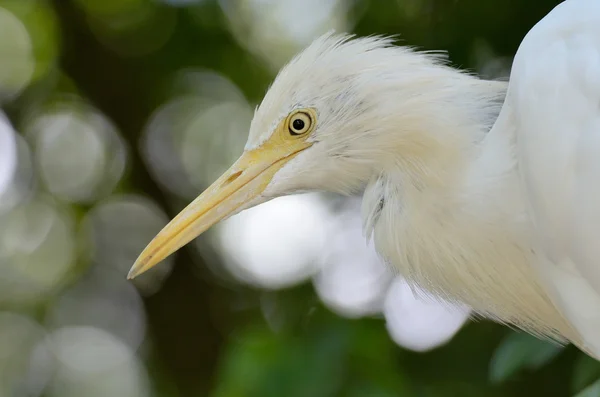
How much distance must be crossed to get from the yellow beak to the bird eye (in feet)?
0.19

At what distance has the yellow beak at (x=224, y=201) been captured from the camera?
2350mm

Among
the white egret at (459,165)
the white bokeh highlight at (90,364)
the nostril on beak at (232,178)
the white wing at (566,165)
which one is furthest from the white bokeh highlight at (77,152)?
the white wing at (566,165)

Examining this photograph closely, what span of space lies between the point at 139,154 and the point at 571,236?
3811 millimetres

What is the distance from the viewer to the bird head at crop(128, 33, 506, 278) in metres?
2.18

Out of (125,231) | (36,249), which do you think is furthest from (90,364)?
(125,231)

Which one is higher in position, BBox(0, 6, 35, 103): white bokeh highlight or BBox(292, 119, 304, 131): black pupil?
BBox(292, 119, 304, 131): black pupil

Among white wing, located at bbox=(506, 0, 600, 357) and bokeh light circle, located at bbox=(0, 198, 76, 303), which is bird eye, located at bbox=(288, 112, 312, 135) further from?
bokeh light circle, located at bbox=(0, 198, 76, 303)

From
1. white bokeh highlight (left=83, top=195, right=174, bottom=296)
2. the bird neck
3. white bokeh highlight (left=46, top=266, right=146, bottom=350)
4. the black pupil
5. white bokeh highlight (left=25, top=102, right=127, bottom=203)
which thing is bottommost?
white bokeh highlight (left=46, top=266, right=146, bottom=350)

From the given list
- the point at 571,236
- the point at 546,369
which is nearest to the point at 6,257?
the point at 546,369

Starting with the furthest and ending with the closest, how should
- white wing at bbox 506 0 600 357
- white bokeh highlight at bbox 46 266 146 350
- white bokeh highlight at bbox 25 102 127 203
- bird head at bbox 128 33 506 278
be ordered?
white bokeh highlight at bbox 46 266 146 350, white bokeh highlight at bbox 25 102 127 203, bird head at bbox 128 33 506 278, white wing at bbox 506 0 600 357

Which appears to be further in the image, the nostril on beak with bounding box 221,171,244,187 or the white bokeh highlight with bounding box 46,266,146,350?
the white bokeh highlight with bounding box 46,266,146,350

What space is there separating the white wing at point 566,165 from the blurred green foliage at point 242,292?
0.53 meters

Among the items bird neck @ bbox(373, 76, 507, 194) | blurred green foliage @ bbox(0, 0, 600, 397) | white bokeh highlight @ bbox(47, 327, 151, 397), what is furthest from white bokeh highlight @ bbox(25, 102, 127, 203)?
bird neck @ bbox(373, 76, 507, 194)

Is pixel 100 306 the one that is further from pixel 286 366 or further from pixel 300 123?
pixel 300 123
